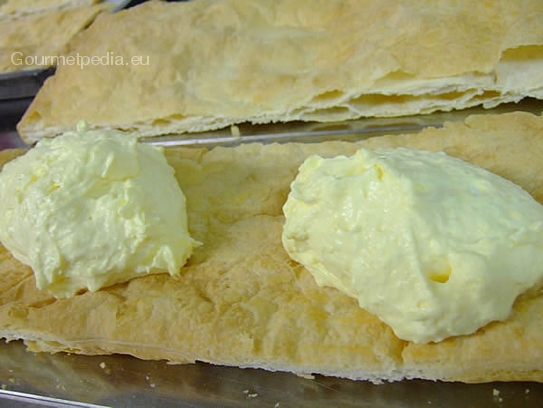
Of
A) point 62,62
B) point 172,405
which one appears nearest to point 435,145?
point 172,405

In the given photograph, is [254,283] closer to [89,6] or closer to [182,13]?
[182,13]

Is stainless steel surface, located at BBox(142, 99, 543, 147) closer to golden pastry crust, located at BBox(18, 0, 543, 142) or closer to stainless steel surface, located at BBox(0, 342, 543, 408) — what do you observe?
golden pastry crust, located at BBox(18, 0, 543, 142)

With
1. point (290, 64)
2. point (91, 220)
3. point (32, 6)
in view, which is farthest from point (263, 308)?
point (32, 6)

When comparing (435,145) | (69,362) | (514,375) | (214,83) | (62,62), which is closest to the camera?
(514,375)

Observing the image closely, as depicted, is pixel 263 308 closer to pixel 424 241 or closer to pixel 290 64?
pixel 424 241

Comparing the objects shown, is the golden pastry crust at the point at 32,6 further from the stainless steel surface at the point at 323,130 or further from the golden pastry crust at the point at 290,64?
the stainless steel surface at the point at 323,130

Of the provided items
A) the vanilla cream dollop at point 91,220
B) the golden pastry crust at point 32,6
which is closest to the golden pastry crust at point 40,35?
the golden pastry crust at point 32,6

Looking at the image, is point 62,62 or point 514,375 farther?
point 62,62
